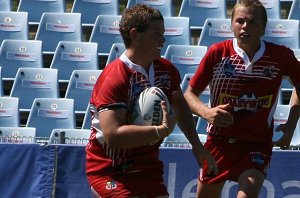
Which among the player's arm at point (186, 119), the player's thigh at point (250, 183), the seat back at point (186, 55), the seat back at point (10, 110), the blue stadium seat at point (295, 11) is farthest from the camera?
the blue stadium seat at point (295, 11)

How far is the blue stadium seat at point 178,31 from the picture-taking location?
11.0 metres

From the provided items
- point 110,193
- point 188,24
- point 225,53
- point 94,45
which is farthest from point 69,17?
point 110,193

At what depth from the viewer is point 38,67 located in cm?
1091

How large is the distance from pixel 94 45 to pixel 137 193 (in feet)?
20.4

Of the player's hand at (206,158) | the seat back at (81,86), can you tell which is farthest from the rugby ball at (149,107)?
the seat back at (81,86)

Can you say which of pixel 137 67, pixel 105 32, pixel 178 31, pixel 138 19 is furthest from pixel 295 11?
pixel 138 19

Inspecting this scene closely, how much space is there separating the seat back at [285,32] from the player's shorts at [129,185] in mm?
6565

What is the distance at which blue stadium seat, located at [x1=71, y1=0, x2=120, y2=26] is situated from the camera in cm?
1182

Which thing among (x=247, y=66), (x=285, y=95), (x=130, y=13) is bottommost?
(x=285, y=95)

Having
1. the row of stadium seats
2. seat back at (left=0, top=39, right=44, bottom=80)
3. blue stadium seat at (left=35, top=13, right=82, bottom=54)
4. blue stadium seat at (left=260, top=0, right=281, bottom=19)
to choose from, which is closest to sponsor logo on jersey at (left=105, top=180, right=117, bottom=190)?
seat back at (left=0, top=39, right=44, bottom=80)

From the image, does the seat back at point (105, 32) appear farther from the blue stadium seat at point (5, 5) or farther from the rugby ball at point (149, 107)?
the rugby ball at point (149, 107)

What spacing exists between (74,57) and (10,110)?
133cm

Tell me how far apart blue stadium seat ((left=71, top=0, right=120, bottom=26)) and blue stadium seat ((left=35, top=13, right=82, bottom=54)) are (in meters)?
0.53

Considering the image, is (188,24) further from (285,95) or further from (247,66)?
(247,66)
